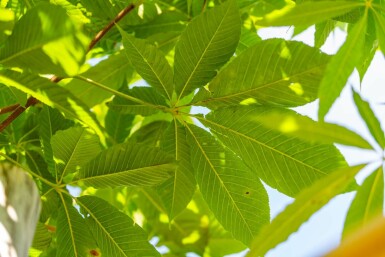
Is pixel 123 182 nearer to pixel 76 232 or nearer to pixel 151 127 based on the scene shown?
pixel 76 232

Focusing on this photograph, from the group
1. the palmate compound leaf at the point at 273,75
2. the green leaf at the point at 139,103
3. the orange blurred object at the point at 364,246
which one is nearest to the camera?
the orange blurred object at the point at 364,246

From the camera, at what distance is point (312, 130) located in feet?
1.86

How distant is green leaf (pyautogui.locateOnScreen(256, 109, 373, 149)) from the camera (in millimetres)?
527

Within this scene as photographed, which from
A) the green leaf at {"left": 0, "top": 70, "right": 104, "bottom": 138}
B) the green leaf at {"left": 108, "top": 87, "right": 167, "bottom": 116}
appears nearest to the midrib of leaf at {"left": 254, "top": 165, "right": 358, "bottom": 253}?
the green leaf at {"left": 0, "top": 70, "right": 104, "bottom": 138}

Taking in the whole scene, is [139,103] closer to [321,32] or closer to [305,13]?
[321,32]

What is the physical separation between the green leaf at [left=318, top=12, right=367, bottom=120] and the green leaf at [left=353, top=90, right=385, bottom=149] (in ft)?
0.12

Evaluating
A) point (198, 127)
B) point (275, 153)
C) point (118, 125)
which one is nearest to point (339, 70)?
point (275, 153)

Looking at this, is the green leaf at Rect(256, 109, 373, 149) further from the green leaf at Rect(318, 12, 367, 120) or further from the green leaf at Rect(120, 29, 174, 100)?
the green leaf at Rect(120, 29, 174, 100)

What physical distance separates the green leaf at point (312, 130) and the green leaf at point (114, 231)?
48 cm

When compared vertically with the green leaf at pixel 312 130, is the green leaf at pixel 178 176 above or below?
above

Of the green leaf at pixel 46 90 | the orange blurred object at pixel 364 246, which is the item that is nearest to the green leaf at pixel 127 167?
the green leaf at pixel 46 90

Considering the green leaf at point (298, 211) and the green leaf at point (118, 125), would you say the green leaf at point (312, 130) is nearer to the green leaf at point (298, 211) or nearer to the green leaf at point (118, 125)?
the green leaf at point (298, 211)

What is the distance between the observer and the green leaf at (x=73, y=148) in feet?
3.27

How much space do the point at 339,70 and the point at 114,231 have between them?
497 mm
